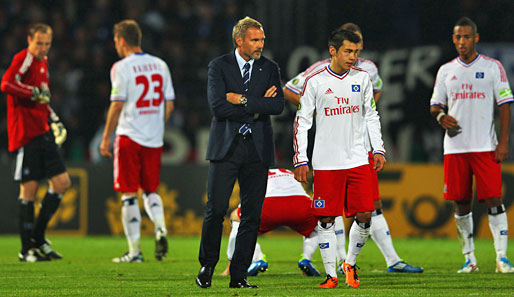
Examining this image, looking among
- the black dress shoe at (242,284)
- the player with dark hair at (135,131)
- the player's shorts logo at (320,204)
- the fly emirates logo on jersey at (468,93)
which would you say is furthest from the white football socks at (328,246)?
the player with dark hair at (135,131)

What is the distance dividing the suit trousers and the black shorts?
3.58 metres

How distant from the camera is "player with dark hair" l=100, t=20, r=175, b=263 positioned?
9.77 m

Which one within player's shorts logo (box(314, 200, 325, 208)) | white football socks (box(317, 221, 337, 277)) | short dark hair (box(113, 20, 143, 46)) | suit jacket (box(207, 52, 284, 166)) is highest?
short dark hair (box(113, 20, 143, 46))

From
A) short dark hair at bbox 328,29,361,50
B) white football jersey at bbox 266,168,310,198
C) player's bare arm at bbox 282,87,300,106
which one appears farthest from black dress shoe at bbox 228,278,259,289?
player's bare arm at bbox 282,87,300,106

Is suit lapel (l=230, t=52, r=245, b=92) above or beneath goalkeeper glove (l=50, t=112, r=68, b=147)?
above

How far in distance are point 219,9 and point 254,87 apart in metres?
11.2

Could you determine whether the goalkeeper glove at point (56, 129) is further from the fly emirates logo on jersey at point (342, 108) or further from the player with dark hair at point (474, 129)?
the player with dark hair at point (474, 129)

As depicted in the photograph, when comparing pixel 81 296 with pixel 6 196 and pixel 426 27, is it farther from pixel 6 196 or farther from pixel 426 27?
pixel 426 27

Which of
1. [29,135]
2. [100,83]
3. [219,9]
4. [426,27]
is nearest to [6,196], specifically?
[100,83]

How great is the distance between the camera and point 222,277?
26.3ft

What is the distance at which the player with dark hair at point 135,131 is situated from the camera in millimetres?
9773

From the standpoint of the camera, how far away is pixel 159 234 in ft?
32.1

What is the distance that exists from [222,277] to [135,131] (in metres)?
2.47

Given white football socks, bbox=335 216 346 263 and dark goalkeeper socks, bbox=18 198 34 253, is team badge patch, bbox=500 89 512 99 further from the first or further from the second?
dark goalkeeper socks, bbox=18 198 34 253
